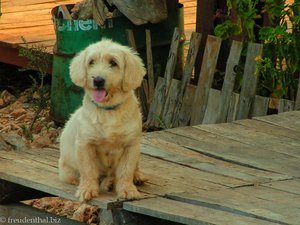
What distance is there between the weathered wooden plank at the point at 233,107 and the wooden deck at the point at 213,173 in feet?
1.68

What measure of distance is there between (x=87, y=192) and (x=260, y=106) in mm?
3081

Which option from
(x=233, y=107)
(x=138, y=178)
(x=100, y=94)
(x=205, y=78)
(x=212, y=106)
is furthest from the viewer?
(x=205, y=78)

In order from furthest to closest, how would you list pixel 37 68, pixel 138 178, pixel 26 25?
1. pixel 26 25
2. pixel 37 68
3. pixel 138 178

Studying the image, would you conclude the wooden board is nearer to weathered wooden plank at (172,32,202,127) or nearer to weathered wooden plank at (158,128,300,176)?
weathered wooden plank at (158,128,300,176)

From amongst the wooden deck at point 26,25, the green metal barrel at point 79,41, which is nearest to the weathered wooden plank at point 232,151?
the green metal barrel at point 79,41

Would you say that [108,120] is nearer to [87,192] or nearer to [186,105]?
[87,192]

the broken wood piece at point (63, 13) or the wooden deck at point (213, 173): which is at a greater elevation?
the broken wood piece at point (63, 13)

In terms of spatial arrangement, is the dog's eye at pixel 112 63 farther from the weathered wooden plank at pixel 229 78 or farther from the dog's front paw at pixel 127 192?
the weathered wooden plank at pixel 229 78

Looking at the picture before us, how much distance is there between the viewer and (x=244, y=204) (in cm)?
609

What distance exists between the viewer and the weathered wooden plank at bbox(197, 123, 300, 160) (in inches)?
298

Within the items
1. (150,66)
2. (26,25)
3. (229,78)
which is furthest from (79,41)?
(26,25)

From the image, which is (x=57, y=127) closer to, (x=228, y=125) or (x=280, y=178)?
(x=228, y=125)

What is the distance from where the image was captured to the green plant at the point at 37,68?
10156mm

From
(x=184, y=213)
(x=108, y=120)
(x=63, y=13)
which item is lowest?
(x=184, y=213)
